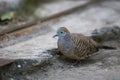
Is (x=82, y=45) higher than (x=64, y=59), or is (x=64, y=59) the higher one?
(x=82, y=45)

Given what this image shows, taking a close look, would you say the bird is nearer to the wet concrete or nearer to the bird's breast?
the bird's breast

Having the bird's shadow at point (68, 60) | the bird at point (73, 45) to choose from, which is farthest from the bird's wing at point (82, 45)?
the bird's shadow at point (68, 60)

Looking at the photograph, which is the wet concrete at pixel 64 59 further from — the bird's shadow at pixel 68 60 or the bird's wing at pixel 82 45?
the bird's wing at pixel 82 45

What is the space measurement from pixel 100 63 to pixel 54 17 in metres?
1.90

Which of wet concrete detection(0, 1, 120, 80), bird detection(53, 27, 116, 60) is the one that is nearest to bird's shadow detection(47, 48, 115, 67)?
wet concrete detection(0, 1, 120, 80)

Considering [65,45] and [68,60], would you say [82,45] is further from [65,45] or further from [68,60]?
[68,60]

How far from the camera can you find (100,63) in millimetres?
5324

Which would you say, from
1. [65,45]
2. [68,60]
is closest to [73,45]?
[65,45]

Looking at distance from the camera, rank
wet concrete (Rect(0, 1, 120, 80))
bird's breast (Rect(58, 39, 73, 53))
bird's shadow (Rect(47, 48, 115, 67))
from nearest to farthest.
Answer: wet concrete (Rect(0, 1, 120, 80))
bird's breast (Rect(58, 39, 73, 53))
bird's shadow (Rect(47, 48, 115, 67))

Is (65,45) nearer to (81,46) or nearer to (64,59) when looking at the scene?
(81,46)

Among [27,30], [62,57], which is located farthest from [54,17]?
[62,57]

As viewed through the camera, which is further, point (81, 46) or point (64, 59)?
point (64, 59)

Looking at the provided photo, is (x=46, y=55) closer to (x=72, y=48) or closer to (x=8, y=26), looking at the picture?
(x=72, y=48)

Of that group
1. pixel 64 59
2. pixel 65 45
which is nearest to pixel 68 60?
pixel 64 59
